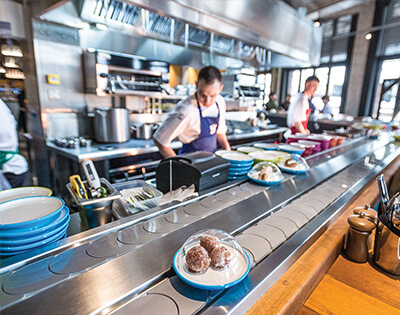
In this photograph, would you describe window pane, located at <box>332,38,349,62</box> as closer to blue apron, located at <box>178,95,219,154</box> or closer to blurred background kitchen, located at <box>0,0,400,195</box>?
blurred background kitchen, located at <box>0,0,400,195</box>

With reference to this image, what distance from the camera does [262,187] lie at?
1.43 metres

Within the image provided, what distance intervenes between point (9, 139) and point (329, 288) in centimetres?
241

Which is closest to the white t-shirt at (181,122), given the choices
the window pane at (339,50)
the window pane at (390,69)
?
the window pane at (390,69)

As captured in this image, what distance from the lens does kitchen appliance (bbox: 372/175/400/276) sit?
958mm

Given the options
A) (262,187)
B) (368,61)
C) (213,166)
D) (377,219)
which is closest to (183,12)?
(213,166)

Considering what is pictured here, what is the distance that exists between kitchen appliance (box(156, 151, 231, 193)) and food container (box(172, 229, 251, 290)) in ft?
1.70

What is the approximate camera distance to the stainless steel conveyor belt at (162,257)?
24.6 inches

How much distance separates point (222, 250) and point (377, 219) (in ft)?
A: 2.51

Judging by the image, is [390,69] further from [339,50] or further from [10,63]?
[10,63]

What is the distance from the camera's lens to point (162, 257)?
786 mm

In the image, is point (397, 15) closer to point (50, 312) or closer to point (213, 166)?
point (213, 166)

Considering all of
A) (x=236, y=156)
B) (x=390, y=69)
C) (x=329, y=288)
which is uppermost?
(x=390, y=69)

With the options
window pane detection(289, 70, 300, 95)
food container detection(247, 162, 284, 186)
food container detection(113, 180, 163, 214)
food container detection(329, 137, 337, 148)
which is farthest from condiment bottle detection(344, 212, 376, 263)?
window pane detection(289, 70, 300, 95)

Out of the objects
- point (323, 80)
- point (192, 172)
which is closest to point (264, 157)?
point (192, 172)
